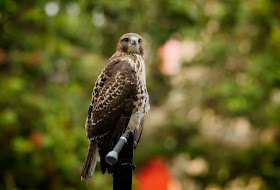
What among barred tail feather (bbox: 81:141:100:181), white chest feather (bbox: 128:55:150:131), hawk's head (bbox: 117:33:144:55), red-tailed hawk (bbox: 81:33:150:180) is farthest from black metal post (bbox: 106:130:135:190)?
hawk's head (bbox: 117:33:144:55)

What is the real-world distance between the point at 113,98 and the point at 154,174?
30.9ft

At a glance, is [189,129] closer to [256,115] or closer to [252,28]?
[256,115]

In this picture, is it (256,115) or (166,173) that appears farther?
(166,173)

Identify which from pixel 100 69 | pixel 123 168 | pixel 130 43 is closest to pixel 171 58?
pixel 100 69

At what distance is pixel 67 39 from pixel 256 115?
12.1ft

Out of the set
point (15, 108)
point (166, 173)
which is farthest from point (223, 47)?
point (166, 173)

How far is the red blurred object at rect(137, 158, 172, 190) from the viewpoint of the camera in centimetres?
1135

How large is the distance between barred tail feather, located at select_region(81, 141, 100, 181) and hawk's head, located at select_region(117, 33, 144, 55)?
2.01 ft

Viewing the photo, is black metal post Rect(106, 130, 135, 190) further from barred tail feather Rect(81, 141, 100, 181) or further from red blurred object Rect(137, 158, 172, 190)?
red blurred object Rect(137, 158, 172, 190)

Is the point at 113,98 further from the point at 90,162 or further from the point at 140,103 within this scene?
the point at 90,162

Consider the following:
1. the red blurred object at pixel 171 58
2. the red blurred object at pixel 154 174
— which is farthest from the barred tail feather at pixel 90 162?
the red blurred object at pixel 154 174

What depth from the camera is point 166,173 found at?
11.5m

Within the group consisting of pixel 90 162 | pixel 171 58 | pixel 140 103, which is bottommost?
pixel 90 162

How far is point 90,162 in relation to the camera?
207 centimetres
